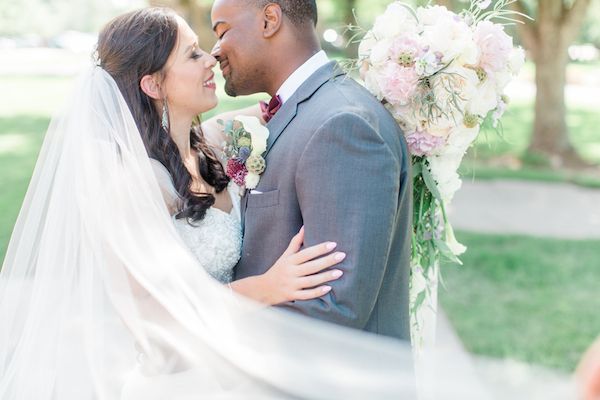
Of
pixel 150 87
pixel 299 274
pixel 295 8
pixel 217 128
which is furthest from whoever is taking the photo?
pixel 217 128

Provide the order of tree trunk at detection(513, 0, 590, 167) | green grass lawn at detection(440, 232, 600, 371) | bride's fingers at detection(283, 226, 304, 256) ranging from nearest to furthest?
bride's fingers at detection(283, 226, 304, 256)
green grass lawn at detection(440, 232, 600, 371)
tree trunk at detection(513, 0, 590, 167)

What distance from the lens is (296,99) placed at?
9.53 ft

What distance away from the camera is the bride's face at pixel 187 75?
10.6 ft

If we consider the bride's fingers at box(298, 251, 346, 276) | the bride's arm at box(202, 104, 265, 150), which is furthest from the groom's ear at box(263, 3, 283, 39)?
the bride's fingers at box(298, 251, 346, 276)

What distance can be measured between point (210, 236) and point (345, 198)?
76 centimetres

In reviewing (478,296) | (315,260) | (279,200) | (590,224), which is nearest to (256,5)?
(279,200)

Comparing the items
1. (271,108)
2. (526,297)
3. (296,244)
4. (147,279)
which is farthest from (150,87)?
(526,297)

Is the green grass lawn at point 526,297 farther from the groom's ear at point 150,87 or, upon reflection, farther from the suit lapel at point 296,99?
the groom's ear at point 150,87

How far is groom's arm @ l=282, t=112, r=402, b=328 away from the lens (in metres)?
2.54

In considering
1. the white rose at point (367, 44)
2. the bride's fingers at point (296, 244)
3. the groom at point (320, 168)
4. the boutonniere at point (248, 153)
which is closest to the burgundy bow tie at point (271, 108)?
the groom at point (320, 168)

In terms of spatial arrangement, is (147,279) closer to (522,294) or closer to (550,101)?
(522,294)

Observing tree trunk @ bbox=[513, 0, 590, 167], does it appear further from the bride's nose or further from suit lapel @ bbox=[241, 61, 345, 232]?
suit lapel @ bbox=[241, 61, 345, 232]

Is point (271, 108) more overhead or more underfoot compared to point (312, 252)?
more overhead

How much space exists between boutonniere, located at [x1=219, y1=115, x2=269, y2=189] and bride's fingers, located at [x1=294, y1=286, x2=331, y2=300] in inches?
17.5
